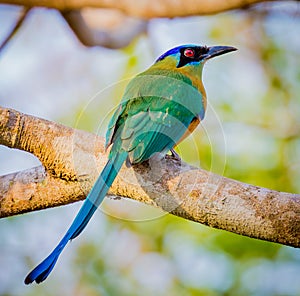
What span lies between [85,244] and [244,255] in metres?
1.37

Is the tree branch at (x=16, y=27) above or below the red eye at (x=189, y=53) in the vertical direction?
below

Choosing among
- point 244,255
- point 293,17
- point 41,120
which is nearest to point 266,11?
point 293,17

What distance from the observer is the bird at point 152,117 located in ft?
9.67

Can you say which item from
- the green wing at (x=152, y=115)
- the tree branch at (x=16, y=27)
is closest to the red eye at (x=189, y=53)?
the green wing at (x=152, y=115)

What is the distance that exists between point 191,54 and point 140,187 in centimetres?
131

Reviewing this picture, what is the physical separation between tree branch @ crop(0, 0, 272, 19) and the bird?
0.30 metres

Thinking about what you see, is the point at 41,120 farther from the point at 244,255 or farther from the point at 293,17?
the point at 293,17

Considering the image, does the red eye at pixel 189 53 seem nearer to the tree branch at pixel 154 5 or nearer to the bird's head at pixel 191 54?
the bird's head at pixel 191 54

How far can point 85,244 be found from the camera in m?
5.79

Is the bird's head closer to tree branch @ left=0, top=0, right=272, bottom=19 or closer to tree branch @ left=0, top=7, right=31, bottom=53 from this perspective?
tree branch @ left=0, top=0, right=272, bottom=19

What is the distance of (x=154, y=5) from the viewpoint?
175 inches

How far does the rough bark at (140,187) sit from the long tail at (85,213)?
10 cm

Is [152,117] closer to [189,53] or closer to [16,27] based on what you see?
[189,53]

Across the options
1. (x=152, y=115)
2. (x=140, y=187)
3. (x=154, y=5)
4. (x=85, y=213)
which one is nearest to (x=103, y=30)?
(x=154, y=5)
